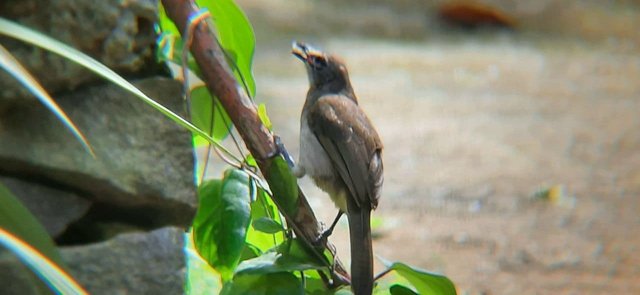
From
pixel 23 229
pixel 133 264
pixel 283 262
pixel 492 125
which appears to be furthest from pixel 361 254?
pixel 492 125

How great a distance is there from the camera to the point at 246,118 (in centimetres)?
234

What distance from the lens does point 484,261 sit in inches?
181

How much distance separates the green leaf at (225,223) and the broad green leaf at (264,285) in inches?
4.0

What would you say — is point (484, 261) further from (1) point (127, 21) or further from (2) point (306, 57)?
(1) point (127, 21)

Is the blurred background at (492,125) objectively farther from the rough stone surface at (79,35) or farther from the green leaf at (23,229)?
the green leaf at (23,229)

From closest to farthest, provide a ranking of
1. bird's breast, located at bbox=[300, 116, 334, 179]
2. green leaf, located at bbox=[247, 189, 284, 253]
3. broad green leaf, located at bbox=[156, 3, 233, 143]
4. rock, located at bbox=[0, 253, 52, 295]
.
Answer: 1. rock, located at bbox=[0, 253, 52, 295]
2. green leaf, located at bbox=[247, 189, 284, 253]
3. broad green leaf, located at bbox=[156, 3, 233, 143]
4. bird's breast, located at bbox=[300, 116, 334, 179]

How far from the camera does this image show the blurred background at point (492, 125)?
15.5 ft

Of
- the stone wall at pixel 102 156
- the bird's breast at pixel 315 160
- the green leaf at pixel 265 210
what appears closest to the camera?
the stone wall at pixel 102 156

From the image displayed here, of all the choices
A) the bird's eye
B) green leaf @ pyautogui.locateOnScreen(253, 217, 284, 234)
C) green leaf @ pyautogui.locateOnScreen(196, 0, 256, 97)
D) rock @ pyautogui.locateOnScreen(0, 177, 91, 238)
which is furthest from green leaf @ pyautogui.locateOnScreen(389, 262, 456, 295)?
the bird's eye

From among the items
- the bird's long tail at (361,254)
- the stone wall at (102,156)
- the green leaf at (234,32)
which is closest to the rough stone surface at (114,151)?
the stone wall at (102,156)

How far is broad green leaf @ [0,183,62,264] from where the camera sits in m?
1.68

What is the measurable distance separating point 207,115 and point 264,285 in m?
0.59

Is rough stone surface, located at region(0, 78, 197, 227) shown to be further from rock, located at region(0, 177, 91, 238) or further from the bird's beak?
the bird's beak

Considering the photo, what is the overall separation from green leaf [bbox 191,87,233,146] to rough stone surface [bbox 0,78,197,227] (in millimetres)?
115
